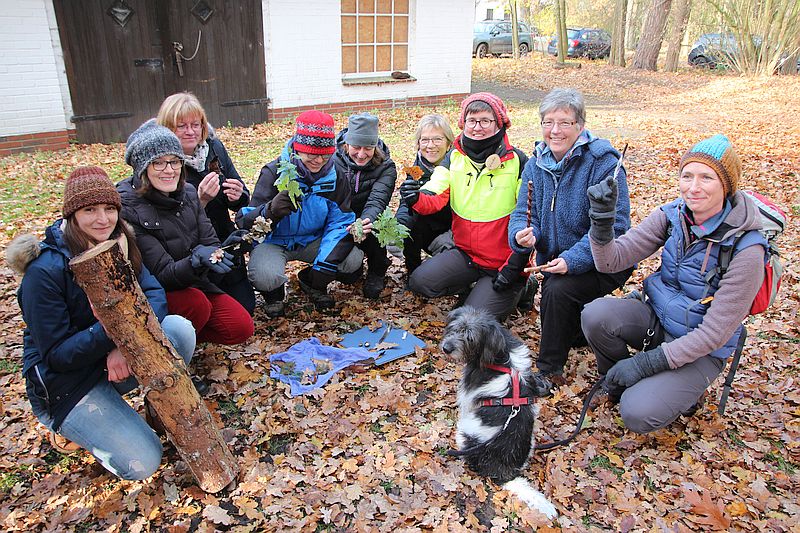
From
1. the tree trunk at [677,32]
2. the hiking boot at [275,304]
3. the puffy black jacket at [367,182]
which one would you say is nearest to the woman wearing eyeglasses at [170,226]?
the hiking boot at [275,304]

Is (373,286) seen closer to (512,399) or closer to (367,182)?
(367,182)

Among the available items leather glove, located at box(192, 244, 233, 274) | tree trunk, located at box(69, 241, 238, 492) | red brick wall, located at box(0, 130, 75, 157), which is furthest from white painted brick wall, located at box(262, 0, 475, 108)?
tree trunk, located at box(69, 241, 238, 492)

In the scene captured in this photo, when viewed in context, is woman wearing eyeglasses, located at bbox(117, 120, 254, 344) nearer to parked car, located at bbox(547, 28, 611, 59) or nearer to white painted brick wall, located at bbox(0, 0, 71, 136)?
white painted brick wall, located at bbox(0, 0, 71, 136)

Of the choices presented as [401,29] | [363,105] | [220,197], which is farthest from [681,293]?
[401,29]

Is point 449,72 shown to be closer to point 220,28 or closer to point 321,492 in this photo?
point 220,28

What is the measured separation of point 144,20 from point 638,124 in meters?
11.1

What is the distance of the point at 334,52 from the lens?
13031 millimetres

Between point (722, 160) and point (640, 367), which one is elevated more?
point (722, 160)

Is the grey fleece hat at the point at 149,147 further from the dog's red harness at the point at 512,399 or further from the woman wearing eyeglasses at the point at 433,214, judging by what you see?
the dog's red harness at the point at 512,399

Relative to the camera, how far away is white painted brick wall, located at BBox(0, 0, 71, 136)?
9.21 meters

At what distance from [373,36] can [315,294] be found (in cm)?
1062

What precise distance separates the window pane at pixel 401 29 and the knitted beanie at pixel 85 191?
12.3m

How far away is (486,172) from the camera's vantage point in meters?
4.32

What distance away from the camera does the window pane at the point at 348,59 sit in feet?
43.9
